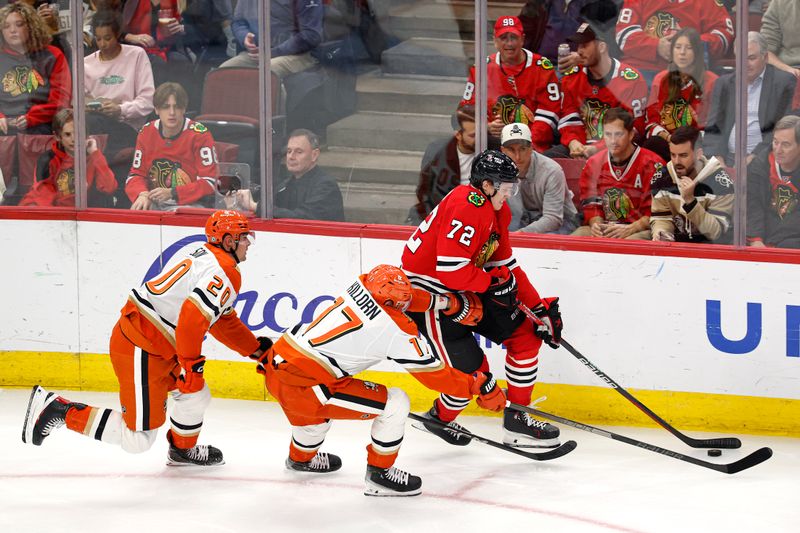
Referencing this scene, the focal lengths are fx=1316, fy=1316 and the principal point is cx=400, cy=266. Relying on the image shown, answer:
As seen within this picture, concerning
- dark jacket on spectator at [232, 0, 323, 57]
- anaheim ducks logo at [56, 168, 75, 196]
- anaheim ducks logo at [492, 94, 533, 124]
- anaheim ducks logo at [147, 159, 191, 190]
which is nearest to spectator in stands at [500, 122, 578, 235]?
anaheim ducks logo at [492, 94, 533, 124]

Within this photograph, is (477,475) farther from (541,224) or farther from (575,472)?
(541,224)

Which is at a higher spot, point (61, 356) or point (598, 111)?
point (598, 111)

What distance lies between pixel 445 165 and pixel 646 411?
4.67ft

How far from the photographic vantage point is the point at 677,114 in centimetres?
545

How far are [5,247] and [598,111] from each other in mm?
2822

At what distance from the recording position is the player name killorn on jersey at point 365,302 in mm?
4570

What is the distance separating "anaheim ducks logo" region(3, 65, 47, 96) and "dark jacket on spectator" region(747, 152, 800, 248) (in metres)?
3.27

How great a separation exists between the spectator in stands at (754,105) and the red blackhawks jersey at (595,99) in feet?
0.99

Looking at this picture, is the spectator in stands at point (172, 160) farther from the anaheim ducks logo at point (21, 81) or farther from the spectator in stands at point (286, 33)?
the anaheim ducks logo at point (21, 81)

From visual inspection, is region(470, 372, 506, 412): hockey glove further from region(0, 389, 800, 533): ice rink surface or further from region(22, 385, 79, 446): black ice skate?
region(22, 385, 79, 446): black ice skate

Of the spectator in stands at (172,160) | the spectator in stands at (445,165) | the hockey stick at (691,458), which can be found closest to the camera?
the hockey stick at (691,458)

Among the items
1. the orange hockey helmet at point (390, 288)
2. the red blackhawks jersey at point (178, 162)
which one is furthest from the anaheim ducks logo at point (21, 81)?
the orange hockey helmet at point (390, 288)

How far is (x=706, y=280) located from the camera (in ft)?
17.7

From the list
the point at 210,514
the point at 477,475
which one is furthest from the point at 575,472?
the point at 210,514
